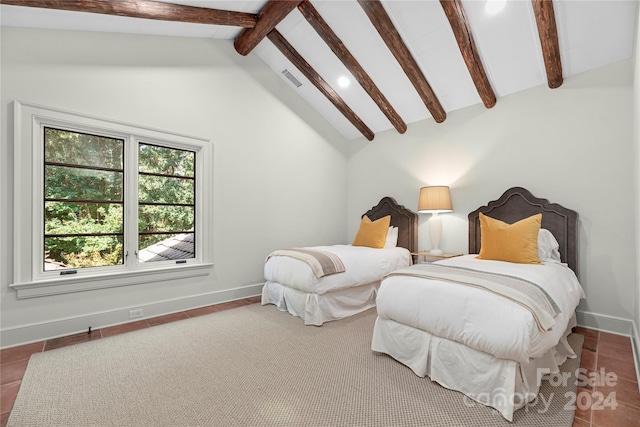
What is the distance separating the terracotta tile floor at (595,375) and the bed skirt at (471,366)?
0.20m

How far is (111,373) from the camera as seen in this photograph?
6.82 ft

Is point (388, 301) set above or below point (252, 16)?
below

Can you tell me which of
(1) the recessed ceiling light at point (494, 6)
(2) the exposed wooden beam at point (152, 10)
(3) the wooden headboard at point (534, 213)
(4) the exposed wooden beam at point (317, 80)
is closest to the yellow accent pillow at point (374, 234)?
(3) the wooden headboard at point (534, 213)

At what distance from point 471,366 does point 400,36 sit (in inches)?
126

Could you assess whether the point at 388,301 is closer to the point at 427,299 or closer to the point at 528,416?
the point at 427,299

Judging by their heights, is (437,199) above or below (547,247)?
above

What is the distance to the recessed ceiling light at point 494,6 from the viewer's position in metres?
2.63

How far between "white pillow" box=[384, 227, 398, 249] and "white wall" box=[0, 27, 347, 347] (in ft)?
3.46

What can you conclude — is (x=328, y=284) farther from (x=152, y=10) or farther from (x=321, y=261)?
(x=152, y=10)

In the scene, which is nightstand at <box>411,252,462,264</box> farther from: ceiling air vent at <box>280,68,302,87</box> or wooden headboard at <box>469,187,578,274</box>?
ceiling air vent at <box>280,68,302,87</box>

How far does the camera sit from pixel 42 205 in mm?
2631

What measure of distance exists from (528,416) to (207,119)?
13.2ft

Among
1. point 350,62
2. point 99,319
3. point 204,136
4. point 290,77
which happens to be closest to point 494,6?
point 350,62

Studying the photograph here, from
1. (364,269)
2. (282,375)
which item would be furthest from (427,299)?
(364,269)
